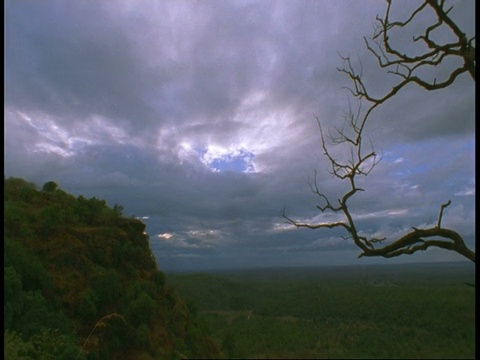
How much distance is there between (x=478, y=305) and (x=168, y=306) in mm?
8446

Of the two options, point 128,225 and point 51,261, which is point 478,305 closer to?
point 51,261

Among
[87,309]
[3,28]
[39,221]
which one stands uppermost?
[3,28]

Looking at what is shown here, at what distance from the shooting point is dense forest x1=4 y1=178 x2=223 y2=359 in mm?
7211

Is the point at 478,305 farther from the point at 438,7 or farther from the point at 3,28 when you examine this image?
the point at 3,28

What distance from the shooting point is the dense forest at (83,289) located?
721 centimetres

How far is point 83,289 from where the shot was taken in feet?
30.5

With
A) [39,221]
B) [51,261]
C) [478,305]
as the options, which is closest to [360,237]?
[478,305]

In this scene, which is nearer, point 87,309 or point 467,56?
point 467,56

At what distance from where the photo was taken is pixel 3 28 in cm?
421

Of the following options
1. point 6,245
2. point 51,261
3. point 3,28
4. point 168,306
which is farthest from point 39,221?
point 3,28

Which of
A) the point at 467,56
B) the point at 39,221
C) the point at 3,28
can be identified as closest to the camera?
the point at 467,56

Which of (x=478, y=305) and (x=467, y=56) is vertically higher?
(x=467, y=56)

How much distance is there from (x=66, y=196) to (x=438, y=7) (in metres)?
12.9

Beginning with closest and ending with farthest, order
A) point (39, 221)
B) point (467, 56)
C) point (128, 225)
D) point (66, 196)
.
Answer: point (467, 56) < point (39, 221) < point (128, 225) < point (66, 196)
